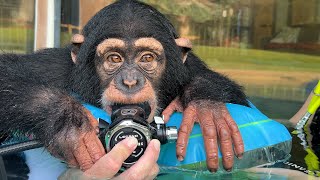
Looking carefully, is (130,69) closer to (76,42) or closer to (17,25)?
(76,42)

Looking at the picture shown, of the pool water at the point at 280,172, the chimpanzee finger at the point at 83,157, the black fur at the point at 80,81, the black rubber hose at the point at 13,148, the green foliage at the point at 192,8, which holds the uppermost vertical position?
the green foliage at the point at 192,8

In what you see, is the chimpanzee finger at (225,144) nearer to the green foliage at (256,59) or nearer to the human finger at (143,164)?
the human finger at (143,164)

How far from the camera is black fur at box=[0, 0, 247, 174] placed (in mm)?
2037

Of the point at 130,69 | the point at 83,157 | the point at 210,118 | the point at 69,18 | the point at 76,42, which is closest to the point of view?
the point at 83,157

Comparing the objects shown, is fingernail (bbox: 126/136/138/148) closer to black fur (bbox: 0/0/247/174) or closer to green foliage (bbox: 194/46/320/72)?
black fur (bbox: 0/0/247/174)

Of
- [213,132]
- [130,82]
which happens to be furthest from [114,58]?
[213,132]

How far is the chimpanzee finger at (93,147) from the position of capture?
1.81 m

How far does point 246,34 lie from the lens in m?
6.61

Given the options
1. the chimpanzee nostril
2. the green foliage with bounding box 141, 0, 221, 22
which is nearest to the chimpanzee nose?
the chimpanzee nostril

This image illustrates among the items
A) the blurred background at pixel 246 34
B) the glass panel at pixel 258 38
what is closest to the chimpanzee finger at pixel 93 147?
the blurred background at pixel 246 34

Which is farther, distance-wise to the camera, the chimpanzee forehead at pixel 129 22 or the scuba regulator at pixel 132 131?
the chimpanzee forehead at pixel 129 22

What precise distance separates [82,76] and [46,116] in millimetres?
549

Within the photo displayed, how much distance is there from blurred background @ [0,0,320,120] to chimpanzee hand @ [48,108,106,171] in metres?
4.15

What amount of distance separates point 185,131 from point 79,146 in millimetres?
437
